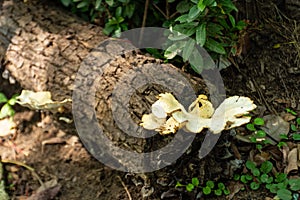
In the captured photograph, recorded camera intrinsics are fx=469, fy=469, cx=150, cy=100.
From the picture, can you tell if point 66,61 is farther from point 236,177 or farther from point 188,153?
point 236,177

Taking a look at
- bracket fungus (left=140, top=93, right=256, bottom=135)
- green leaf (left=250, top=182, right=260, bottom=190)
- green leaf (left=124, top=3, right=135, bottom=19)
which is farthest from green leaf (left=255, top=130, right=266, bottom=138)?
green leaf (left=124, top=3, right=135, bottom=19)

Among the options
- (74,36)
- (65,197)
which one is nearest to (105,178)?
(65,197)

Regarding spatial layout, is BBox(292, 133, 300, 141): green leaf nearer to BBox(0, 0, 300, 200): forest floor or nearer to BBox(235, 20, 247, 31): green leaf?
BBox(0, 0, 300, 200): forest floor

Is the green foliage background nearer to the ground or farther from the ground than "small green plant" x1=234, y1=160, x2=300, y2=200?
farther from the ground

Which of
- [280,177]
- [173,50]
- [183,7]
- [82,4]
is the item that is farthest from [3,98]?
[280,177]

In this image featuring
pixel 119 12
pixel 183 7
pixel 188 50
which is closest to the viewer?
pixel 188 50

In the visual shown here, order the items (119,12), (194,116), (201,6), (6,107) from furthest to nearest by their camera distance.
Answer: (6,107) → (119,12) → (201,6) → (194,116)

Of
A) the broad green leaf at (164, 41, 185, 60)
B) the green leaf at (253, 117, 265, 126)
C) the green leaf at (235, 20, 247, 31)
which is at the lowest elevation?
the green leaf at (253, 117, 265, 126)

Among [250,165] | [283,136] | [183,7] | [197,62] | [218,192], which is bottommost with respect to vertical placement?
[218,192]
